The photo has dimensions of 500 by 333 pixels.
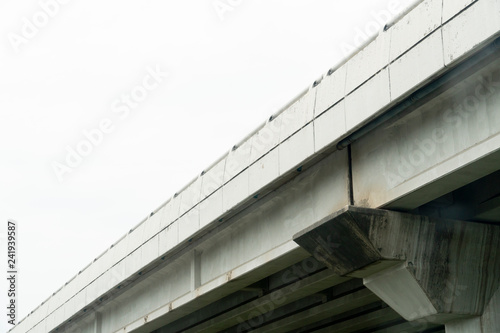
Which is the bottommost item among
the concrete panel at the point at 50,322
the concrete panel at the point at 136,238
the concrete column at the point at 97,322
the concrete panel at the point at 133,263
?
the concrete column at the point at 97,322

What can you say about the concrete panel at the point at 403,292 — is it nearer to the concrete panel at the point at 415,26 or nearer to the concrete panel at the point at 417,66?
the concrete panel at the point at 417,66

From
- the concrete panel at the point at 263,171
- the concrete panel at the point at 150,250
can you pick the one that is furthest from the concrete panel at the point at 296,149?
the concrete panel at the point at 150,250

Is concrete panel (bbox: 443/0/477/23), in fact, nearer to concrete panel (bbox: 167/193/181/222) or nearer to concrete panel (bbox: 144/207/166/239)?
concrete panel (bbox: 167/193/181/222)

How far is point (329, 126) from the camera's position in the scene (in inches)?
431

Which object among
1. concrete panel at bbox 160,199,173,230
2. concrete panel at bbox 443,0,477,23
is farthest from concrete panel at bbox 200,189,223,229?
concrete panel at bbox 443,0,477,23

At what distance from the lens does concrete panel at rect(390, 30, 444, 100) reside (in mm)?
9055

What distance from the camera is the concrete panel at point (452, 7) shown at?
28.8 ft

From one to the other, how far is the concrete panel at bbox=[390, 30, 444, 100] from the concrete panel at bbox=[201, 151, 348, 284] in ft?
6.31

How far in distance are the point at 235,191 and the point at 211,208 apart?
1.01 meters

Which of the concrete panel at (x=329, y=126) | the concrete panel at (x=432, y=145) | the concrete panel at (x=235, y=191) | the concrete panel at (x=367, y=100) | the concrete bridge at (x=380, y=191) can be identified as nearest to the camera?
the concrete panel at (x=432, y=145)

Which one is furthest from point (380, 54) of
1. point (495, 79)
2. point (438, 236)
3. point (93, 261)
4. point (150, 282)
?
point (93, 261)

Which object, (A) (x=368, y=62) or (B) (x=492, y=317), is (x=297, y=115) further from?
(B) (x=492, y=317)

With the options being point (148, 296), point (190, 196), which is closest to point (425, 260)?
point (190, 196)

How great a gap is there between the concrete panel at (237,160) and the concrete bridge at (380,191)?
0.02 metres
